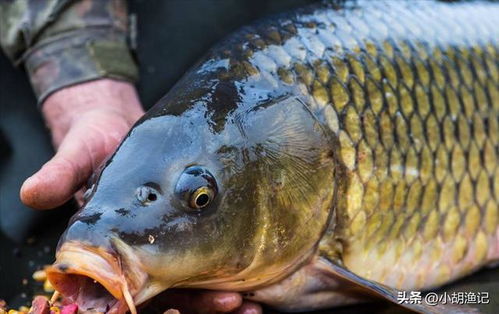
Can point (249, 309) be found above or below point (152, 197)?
below

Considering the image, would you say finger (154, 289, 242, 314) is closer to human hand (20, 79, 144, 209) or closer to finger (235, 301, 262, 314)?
finger (235, 301, 262, 314)

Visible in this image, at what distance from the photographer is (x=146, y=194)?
1.62 meters

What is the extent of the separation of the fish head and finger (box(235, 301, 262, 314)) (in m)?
0.08

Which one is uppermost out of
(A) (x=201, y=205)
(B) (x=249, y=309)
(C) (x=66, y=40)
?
(A) (x=201, y=205)

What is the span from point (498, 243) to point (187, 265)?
1.15 meters

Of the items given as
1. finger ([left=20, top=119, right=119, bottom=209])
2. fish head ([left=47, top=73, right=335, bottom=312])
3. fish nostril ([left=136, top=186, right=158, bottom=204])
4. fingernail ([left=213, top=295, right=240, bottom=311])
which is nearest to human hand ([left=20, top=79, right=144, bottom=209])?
finger ([left=20, top=119, right=119, bottom=209])

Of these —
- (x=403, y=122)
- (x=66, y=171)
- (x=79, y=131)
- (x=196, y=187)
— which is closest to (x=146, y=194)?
(x=196, y=187)

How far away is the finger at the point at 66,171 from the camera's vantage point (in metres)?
1.86

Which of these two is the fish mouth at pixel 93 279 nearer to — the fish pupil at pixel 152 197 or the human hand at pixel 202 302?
the fish pupil at pixel 152 197

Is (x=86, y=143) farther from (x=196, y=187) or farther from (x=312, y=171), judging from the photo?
(x=312, y=171)

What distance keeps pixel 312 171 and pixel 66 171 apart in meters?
0.61

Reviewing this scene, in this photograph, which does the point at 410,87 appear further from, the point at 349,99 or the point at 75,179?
the point at 75,179

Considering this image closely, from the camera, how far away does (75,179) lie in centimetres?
194

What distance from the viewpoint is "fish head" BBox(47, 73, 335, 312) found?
1.54 m
